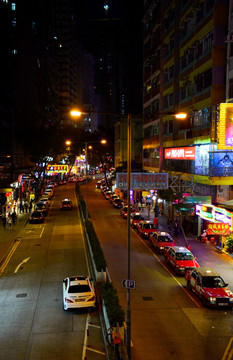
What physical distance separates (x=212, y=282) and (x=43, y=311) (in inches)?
339

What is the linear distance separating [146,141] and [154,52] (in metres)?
13.3

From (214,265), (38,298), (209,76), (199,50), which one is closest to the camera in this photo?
(38,298)

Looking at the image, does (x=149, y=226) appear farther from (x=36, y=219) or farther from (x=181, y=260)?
(x=36, y=219)

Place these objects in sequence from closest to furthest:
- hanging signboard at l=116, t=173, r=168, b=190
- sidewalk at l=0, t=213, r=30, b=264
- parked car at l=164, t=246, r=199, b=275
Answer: hanging signboard at l=116, t=173, r=168, b=190 < parked car at l=164, t=246, r=199, b=275 < sidewalk at l=0, t=213, r=30, b=264

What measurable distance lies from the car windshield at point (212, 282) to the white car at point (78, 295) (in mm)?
5763

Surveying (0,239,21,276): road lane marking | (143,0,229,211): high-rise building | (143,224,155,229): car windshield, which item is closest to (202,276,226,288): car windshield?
(143,0,229,211): high-rise building

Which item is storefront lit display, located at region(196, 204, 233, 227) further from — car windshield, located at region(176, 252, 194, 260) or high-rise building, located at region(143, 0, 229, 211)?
car windshield, located at region(176, 252, 194, 260)

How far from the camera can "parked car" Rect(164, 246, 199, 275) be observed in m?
23.0

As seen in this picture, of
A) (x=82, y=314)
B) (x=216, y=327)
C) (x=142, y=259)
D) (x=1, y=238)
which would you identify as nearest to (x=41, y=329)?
(x=82, y=314)

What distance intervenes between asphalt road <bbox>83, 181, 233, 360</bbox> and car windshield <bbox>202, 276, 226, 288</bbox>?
1.08 meters

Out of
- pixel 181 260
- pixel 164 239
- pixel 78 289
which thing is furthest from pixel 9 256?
pixel 181 260

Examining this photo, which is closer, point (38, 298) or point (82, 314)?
point (82, 314)

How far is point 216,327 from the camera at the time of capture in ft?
51.2

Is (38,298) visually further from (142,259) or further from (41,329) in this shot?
(142,259)
